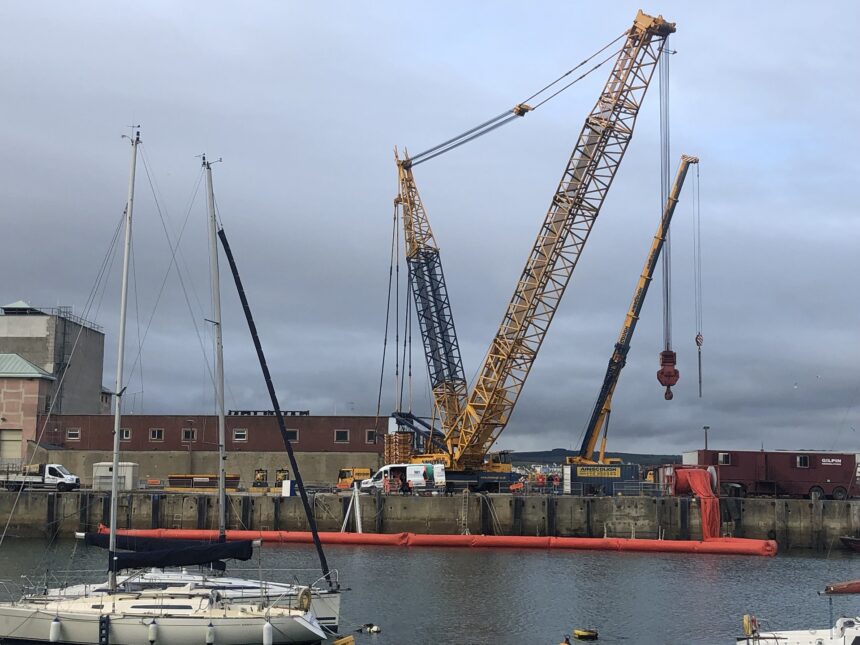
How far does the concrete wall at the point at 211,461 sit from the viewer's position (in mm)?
81000

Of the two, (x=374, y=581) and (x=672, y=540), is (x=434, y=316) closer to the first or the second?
(x=672, y=540)

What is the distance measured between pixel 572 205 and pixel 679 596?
28.3 meters

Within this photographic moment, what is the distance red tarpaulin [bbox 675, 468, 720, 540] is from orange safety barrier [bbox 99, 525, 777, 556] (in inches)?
59.5

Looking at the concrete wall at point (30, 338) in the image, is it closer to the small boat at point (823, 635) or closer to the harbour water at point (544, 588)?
the harbour water at point (544, 588)

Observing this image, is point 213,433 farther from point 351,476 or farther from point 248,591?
point 248,591

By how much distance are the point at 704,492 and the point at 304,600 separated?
Result: 38.5m

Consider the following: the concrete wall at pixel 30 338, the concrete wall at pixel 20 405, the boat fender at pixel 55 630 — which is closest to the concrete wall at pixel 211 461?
the concrete wall at pixel 20 405

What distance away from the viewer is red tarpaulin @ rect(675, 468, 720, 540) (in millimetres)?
63062

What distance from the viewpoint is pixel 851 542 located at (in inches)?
2453

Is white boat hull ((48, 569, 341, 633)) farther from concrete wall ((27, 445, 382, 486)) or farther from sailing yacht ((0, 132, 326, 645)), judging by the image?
concrete wall ((27, 445, 382, 486))

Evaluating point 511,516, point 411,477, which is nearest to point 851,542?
point 511,516

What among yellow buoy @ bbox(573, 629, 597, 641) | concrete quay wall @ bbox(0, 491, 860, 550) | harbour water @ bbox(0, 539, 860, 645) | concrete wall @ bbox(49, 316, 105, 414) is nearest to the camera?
yellow buoy @ bbox(573, 629, 597, 641)

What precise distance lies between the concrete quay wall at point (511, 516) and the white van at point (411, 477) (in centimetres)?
408

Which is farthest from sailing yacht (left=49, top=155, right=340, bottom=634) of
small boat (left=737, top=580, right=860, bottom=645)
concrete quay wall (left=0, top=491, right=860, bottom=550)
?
concrete quay wall (left=0, top=491, right=860, bottom=550)
